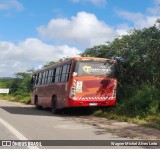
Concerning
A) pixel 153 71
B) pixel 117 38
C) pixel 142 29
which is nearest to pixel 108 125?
pixel 153 71

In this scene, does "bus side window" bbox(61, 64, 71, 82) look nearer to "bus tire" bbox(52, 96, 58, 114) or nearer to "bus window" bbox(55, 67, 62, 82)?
"bus window" bbox(55, 67, 62, 82)

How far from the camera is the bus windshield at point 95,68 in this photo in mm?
17625

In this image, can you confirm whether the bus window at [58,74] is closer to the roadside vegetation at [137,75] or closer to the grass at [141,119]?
the roadside vegetation at [137,75]

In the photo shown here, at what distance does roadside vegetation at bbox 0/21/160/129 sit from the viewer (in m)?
15.9

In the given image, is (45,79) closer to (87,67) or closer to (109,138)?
(87,67)

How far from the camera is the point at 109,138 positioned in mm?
10680

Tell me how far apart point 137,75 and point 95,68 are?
2.70 m

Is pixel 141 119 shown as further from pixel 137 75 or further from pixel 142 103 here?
pixel 137 75

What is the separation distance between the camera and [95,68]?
706 inches

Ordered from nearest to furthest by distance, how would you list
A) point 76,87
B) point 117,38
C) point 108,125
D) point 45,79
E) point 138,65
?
point 108,125, point 76,87, point 138,65, point 117,38, point 45,79

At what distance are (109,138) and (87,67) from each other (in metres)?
7.39

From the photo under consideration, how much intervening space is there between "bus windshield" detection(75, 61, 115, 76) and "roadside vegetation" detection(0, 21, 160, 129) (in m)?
0.76

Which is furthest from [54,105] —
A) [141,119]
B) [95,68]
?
[141,119]

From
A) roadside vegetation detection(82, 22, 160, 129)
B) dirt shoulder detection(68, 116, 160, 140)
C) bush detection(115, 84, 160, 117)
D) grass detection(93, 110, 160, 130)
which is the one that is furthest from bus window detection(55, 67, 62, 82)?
dirt shoulder detection(68, 116, 160, 140)
